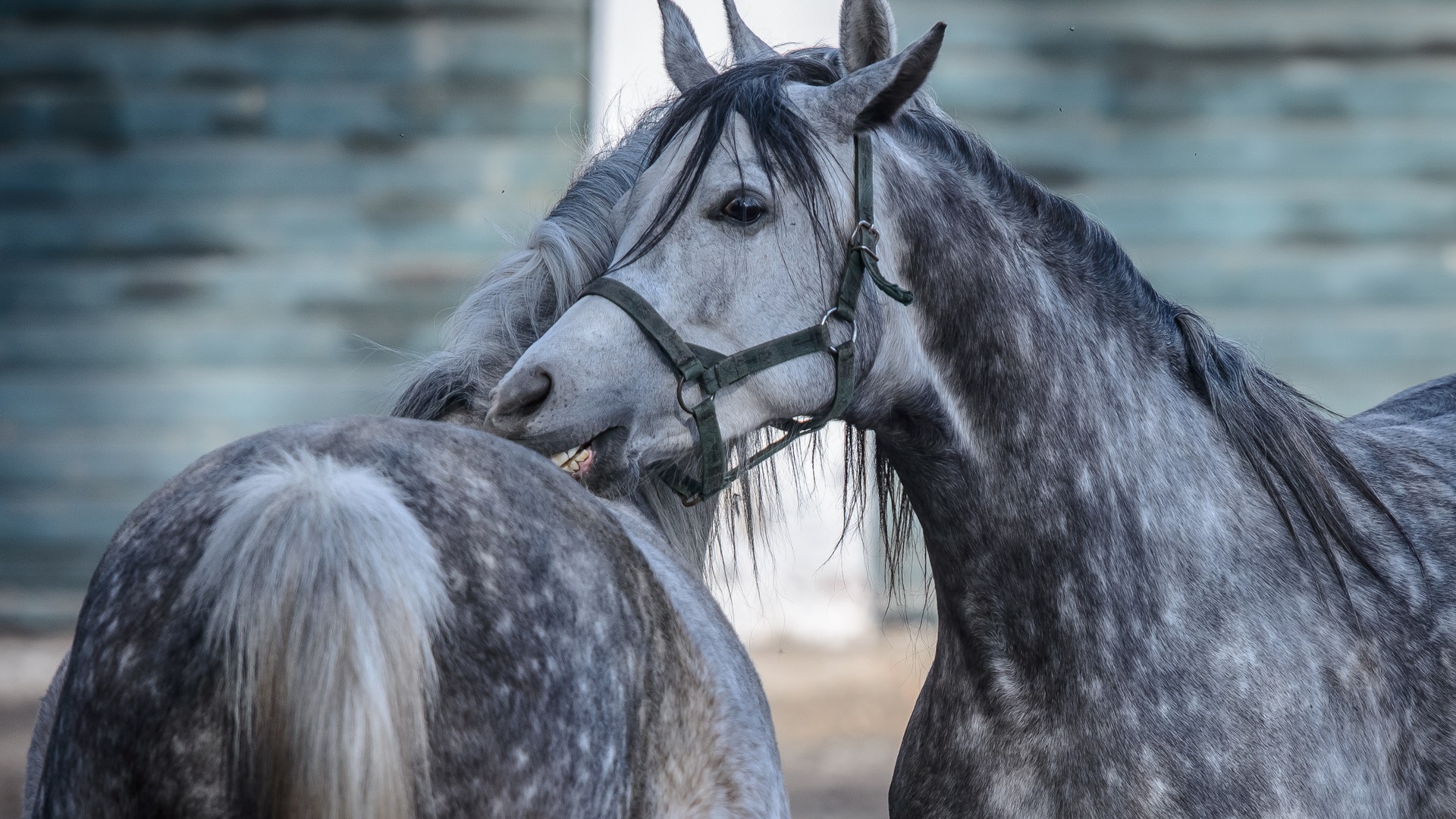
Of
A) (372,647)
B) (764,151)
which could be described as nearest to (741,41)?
(764,151)

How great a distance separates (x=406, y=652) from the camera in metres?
1.11

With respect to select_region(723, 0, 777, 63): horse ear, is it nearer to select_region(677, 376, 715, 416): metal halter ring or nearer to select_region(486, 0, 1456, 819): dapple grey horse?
select_region(486, 0, 1456, 819): dapple grey horse

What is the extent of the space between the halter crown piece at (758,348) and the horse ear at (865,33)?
15 centimetres

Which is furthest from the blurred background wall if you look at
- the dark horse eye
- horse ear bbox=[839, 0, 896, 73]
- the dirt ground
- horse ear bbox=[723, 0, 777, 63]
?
the dark horse eye

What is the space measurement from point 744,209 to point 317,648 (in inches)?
36.2

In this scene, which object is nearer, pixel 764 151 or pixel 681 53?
pixel 764 151

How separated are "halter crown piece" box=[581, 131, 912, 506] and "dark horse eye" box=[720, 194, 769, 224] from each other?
0.14 metres

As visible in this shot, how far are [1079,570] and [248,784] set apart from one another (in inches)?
46.4

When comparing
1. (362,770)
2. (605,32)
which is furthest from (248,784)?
(605,32)

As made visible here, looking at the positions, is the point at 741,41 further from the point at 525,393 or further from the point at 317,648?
the point at 317,648

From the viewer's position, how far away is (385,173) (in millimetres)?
5184

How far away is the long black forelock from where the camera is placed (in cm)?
175

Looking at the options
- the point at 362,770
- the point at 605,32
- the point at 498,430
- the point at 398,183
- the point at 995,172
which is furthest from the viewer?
the point at 398,183

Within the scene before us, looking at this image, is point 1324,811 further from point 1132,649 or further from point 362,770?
point 362,770
